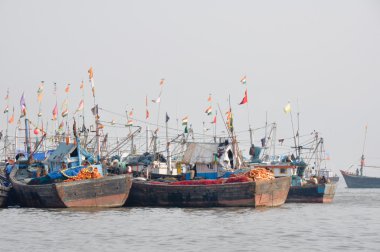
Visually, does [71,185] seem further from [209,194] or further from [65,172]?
[209,194]

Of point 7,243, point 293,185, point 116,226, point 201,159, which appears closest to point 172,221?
point 116,226

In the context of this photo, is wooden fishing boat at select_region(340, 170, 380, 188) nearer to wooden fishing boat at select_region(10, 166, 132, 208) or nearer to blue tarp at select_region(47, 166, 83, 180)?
wooden fishing boat at select_region(10, 166, 132, 208)

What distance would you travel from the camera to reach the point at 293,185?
73.2 metres

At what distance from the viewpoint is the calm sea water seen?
119ft

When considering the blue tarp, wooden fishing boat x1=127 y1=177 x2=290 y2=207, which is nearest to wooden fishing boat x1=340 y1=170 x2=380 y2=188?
wooden fishing boat x1=127 y1=177 x2=290 y2=207

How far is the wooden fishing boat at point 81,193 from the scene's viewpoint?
178ft

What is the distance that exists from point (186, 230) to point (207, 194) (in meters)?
14.7

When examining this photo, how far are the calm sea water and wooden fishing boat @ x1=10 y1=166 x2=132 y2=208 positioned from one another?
2.98 feet

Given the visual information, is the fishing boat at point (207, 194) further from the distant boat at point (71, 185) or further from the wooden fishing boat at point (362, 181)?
the wooden fishing boat at point (362, 181)

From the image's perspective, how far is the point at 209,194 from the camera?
5712cm

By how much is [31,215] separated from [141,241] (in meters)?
15.7

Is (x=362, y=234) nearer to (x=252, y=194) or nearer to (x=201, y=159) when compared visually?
(x=252, y=194)

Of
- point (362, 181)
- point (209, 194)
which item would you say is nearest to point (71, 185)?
point (209, 194)

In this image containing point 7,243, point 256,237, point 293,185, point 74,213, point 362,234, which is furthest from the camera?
point 293,185
